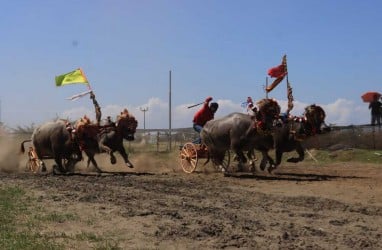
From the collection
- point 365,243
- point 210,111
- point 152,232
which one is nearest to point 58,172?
point 210,111

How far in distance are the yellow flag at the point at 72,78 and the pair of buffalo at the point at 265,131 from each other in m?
6.78

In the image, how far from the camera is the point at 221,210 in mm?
10633

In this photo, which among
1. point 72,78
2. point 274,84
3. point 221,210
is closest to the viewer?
point 221,210

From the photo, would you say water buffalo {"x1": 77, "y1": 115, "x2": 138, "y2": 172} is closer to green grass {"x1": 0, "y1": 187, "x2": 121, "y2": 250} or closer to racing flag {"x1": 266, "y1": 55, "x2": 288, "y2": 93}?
racing flag {"x1": 266, "y1": 55, "x2": 288, "y2": 93}

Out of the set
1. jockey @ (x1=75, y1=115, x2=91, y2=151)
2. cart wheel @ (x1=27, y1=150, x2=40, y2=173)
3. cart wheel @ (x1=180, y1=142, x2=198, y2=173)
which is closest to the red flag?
cart wheel @ (x1=180, y1=142, x2=198, y2=173)

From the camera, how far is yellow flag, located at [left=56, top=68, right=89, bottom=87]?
23.9 m

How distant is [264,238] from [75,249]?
255cm

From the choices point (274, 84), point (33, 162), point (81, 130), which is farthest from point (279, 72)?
point (33, 162)

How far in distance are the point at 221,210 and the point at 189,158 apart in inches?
393

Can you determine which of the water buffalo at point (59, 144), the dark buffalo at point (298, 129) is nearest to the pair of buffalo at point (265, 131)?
the dark buffalo at point (298, 129)

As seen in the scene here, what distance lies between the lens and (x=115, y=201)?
12023 mm

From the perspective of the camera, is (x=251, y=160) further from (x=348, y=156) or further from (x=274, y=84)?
(x=348, y=156)

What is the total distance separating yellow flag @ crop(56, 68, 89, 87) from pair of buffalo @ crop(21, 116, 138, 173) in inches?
102

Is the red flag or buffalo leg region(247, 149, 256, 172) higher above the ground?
the red flag
